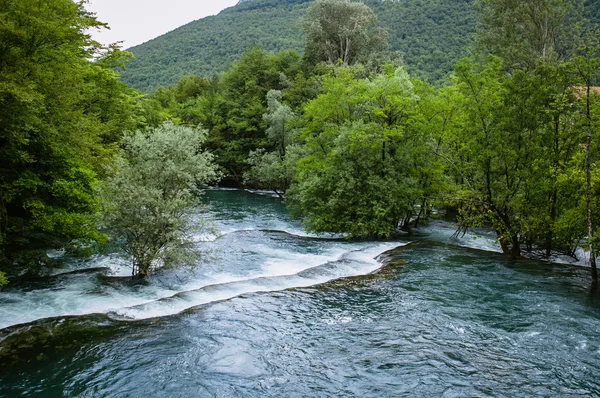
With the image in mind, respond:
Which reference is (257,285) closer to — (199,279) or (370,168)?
(199,279)

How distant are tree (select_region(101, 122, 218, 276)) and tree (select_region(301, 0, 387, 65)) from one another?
40105mm

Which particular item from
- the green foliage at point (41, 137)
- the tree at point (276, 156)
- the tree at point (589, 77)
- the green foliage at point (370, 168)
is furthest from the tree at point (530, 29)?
the green foliage at point (41, 137)

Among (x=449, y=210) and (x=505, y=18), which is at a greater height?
(x=505, y=18)

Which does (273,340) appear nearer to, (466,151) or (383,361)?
(383,361)

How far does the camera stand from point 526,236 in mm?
19016

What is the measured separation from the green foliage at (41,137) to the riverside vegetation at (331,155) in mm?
54

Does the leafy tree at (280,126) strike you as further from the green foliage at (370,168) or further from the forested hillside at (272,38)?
the green foliage at (370,168)

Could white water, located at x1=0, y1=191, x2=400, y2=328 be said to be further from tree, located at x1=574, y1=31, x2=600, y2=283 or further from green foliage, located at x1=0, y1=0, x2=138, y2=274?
tree, located at x1=574, y1=31, x2=600, y2=283

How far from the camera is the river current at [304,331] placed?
8273mm

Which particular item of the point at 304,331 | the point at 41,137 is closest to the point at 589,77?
the point at 304,331

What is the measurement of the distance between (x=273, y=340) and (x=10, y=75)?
10.4 m

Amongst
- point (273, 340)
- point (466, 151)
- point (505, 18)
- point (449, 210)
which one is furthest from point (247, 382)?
point (505, 18)

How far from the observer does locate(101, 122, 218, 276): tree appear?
45.5 feet

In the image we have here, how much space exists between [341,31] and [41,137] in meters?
45.8
